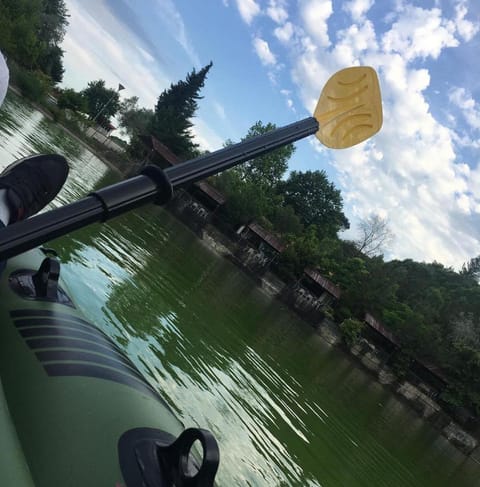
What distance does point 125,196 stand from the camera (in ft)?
3.36

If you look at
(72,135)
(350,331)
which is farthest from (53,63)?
(350,331)

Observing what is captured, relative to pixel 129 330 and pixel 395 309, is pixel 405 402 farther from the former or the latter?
pixel 129 330

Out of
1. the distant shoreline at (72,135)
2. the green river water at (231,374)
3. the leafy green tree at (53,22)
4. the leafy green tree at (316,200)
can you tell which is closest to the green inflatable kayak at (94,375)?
the green river water at (231,374)

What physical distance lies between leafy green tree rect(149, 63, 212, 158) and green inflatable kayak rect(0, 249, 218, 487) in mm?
33945

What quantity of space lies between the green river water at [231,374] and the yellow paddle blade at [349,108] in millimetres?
4172

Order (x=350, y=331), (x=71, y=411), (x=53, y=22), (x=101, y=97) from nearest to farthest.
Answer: (x=71, y=411) → (x=350, y=331) → (x=53, y=22) → (x=101, y=97)

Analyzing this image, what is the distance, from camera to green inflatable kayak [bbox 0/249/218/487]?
1767 mm

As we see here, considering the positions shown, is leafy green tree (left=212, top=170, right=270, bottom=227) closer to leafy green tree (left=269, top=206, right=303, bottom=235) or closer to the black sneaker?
leafy green tree (left=269, top=206, right=303, bottom=235)

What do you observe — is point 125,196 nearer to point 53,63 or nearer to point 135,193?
point 135,193

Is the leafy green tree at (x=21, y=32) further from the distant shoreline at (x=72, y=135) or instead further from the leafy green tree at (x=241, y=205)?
the leafy green tree at (x=241, y=205)

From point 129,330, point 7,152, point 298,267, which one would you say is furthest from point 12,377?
point 298,267

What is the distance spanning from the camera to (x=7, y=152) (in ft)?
34.0

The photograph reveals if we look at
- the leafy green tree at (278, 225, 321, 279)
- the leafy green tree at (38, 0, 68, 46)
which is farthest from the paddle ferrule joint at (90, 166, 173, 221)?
the leafy green tree at (38, 0, 68, 46)

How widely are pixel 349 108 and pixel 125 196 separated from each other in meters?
1.17
